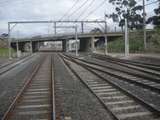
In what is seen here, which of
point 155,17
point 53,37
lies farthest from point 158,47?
point 53,37

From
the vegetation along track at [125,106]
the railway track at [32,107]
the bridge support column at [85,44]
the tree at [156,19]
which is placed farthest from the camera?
the bridge support column at [85,44]

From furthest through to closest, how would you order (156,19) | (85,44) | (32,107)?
(85,44)
(156,19)
(32,107)

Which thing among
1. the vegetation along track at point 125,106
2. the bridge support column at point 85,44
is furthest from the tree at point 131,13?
the vegetation along track at point 125,106

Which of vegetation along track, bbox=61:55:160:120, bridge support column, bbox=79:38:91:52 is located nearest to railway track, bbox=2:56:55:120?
vegetation along track, bbox=61:55:160:120

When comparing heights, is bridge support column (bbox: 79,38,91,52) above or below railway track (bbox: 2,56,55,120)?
above

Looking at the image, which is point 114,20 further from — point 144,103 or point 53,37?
point 144,103

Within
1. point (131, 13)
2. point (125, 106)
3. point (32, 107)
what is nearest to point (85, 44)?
point (131, 13)

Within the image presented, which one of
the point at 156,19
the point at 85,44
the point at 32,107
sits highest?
the point at 156,19

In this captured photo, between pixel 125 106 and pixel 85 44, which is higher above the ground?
pixel 85 44

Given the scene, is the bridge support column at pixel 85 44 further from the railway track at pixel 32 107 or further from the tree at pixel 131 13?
the railway track at pixel 32 107

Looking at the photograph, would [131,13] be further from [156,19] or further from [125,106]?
[125,106]

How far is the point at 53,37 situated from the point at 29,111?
98.1m

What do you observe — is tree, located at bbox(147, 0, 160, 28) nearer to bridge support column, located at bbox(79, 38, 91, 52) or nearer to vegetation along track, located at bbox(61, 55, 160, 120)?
bridge support column, located at bbox(79, 38, 91, 52)

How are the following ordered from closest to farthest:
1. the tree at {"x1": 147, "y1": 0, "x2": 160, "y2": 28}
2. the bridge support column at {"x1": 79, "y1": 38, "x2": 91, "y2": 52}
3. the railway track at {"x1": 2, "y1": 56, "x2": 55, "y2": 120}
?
the railway track at {"x1": 2, "y1": 56, "x2": 55, "y2": 120}, the tree at {"x1": 147, "y1": 0, "x2": 160, "y2": 28}, the bridge support column at {"x1": 79, "y1": 38, "x2": 91, "y2": 52}
